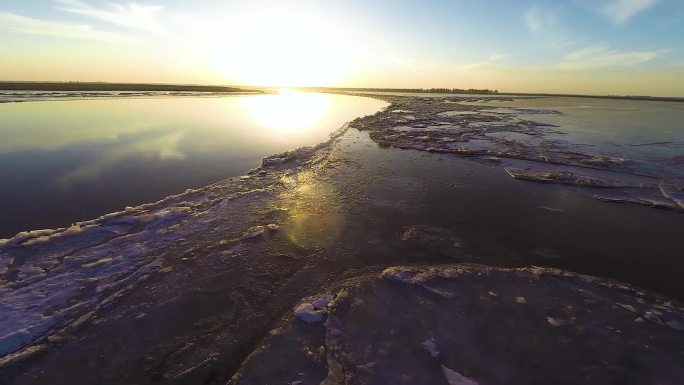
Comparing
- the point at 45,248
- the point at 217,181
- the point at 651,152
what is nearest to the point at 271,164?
the point at 217,181

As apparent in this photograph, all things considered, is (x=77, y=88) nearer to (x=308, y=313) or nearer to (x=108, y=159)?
(x=108, y=159)

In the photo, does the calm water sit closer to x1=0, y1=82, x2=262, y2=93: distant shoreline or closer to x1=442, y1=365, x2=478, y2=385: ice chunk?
x1=442, y1=365, x2=478, y2=385: ice chunk

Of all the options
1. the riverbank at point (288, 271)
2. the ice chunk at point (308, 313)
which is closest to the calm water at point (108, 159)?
the riverbank at point (288, 271)

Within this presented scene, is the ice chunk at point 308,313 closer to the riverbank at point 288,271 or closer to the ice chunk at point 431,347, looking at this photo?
the riverbank at point 288,271

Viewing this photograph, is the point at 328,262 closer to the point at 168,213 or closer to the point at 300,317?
the point at 300,317

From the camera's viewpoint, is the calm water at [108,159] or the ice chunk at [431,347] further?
the calm water at [108,159]

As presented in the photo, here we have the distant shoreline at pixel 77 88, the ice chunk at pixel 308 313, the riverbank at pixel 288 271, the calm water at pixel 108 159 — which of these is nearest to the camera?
the riverbank at pixel 288 271

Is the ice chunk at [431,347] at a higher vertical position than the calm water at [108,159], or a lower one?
lower
